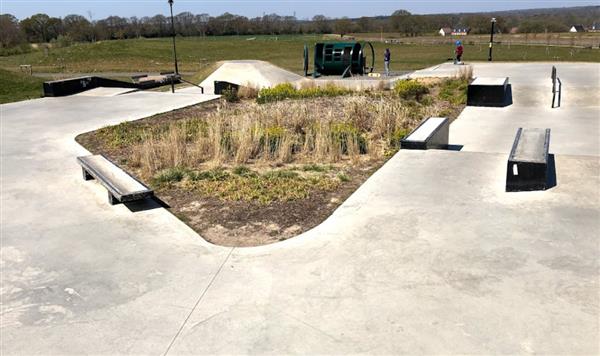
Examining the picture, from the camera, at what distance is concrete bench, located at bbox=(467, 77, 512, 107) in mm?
14281

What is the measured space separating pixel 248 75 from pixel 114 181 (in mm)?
15874

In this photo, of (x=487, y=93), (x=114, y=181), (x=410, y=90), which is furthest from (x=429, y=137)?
(x=410, y=90)

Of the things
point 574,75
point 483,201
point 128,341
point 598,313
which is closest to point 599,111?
point 574,75

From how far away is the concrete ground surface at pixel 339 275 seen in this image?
381 centimetres

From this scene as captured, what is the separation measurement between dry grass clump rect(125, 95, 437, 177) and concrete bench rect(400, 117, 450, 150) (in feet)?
2.00

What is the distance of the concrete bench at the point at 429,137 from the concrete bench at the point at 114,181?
4.40 m

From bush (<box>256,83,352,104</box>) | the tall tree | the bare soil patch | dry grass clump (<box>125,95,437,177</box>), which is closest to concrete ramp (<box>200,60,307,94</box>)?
bush (<box>256,83,352,104</box>)

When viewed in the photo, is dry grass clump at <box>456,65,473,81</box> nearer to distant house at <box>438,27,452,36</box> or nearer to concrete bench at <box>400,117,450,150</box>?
concrete bench at <box>400,117,450,150</box>

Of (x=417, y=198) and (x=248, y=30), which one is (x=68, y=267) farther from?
(x=248, y=30)

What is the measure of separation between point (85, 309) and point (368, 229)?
115 inches

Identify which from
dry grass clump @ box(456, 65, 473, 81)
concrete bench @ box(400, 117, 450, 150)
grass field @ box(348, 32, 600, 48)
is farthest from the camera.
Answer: grass field @ box(348, 32, 600, 48)

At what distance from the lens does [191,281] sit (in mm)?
4727

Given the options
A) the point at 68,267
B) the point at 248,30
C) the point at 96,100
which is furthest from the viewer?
the point at 248,30

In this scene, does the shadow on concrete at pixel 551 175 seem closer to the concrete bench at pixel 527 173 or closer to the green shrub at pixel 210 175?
the concrete bench at pixel 527 173
